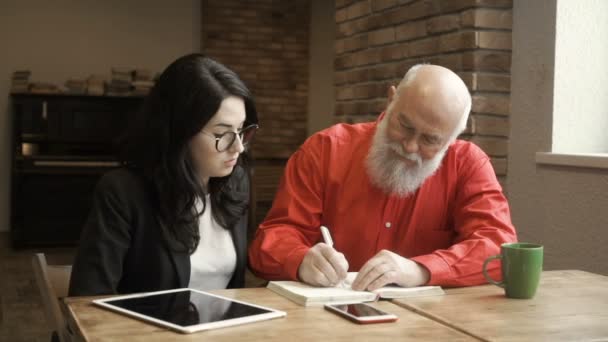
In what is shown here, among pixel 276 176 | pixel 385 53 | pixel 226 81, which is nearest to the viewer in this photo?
pixel 226 81

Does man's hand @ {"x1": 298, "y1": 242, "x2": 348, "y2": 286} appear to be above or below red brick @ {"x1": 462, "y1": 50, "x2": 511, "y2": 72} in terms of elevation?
below

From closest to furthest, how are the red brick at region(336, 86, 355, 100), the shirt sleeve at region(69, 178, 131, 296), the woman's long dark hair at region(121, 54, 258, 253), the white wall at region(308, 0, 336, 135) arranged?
1. the shirt sleeve at region(69, 178, 131, 296)
2. the woman's long dark hair at region(121, 54, 258, 253)
3. the red brick at region(336, 86, 355, 100)
4. the white wall at region(308, 0, 336, 135)

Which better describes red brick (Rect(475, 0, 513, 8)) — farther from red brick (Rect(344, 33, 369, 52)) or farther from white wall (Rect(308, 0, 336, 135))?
white wall (Rect(308, 0, 336, 135))

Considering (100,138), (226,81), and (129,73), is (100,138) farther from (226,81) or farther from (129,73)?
(226,81)

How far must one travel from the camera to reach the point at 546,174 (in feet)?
10.6

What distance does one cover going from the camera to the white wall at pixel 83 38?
7.87 meters

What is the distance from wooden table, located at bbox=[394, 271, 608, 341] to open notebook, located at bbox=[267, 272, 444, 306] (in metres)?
0.03

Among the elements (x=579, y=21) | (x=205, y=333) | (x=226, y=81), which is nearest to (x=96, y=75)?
(x=579, y=21)

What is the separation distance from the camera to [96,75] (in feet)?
26.0

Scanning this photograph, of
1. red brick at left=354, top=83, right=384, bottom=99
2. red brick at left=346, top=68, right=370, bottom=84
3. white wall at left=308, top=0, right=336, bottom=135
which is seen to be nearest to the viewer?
red brick at left=354, top=83, right=384, bottom=99

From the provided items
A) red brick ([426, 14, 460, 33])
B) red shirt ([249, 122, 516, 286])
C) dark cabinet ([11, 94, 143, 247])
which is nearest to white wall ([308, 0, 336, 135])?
dark cabinet ([11, 94, 143, 247])

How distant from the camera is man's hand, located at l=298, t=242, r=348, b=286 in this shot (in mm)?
1784

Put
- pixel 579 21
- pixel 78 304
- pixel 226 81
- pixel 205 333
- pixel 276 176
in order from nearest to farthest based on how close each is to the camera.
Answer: pixel 205 333, pixel 78 304, pixel 226 81, pixel 579 21, pixel 276 176

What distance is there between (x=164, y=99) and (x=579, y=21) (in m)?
1.90
